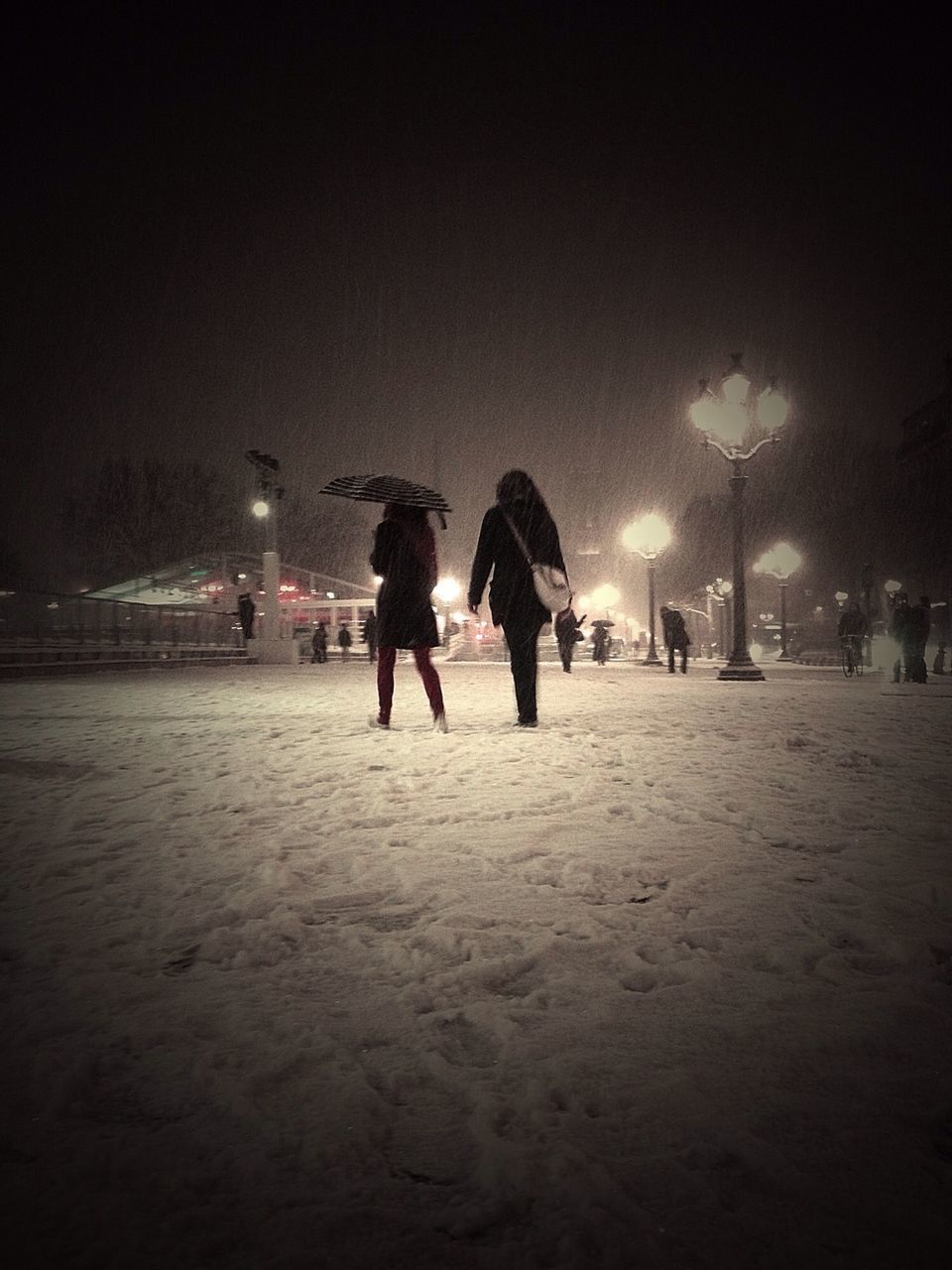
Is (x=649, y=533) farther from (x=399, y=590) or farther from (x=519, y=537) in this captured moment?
(x=399, y=590)

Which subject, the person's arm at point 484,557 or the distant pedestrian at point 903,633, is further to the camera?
the distant pedestrian at point 903,633

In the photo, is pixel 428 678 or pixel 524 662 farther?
pixel 524 662

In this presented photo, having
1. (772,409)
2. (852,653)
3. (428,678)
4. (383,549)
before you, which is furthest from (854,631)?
(383,549)

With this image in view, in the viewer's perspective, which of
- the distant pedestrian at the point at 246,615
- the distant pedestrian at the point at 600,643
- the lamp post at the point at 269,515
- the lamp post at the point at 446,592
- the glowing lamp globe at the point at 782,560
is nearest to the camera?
the lamp post at the point at 269,515

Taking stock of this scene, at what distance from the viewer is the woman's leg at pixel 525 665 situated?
22.6ft

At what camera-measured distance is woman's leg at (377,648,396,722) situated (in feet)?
22.1

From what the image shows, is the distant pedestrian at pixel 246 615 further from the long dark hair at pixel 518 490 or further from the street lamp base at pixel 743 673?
the long dark hair at pixel 518 490

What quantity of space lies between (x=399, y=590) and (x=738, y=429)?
10466 millimetres

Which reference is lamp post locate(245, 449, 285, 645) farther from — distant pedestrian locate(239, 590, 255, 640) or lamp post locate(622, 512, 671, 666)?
lamp post locate(622, 512, 671, 666)

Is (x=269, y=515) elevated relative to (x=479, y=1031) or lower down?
elevated

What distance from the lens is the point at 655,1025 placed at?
175 cm

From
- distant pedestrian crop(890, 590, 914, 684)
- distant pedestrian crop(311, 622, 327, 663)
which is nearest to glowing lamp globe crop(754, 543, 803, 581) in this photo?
distant pedestrian crop(890, 590, 914, 684)

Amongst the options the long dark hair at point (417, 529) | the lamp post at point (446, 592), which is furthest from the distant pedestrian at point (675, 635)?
the lamp post at point (446, 592)

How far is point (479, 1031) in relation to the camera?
1.75 meters
